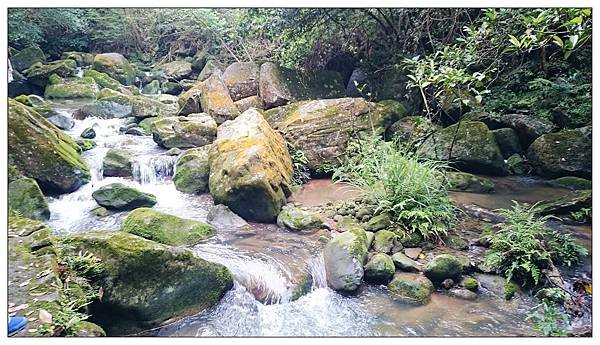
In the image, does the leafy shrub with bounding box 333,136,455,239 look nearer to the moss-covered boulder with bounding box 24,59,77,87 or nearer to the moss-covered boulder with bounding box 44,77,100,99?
Answer: the moss-covered boulder with bounding box 44,77,100,99

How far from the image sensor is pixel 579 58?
645 centimetres

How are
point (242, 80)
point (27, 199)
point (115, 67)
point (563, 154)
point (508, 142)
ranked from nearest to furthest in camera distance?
1. point (27, 199)
2. point (563, 154)
3. point (508, 142)
4. point (242, 80)
5. point (115, 67)

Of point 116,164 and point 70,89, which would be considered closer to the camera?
point 116,164

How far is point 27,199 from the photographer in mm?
4668

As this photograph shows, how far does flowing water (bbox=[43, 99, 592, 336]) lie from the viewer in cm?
315

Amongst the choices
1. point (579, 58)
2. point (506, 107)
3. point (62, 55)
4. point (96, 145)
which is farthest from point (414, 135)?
Answer: point (62, 55)

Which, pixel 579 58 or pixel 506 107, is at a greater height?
pixel 579 58

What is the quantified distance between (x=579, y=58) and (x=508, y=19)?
383 centimetres

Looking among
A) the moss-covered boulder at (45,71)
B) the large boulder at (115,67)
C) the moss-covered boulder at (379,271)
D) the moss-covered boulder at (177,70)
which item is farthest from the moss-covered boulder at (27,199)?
the moss-covered boulder at (177,70)

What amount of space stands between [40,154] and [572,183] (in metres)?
7.06

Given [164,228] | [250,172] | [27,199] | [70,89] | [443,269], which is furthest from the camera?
[70,89]

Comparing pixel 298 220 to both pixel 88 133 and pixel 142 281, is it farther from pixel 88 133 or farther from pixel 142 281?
pixel 88 133

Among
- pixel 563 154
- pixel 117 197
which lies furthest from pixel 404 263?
pixel 117 197

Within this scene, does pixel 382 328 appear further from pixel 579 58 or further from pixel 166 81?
pixel 166 81
